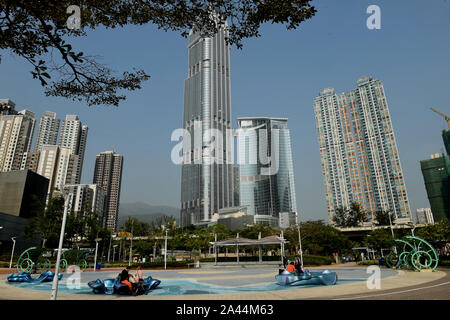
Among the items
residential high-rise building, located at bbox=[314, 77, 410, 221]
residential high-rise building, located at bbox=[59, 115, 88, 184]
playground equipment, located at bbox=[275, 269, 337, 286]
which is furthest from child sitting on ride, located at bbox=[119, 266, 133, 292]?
residential high-rise building, located at bbox=[59, 115, 88, 184]

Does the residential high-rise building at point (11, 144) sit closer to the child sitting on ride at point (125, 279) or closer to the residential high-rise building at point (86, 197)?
the residential high-rise building at point (86, 197)

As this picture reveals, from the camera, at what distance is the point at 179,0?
22.1ft

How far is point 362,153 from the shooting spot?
486ft

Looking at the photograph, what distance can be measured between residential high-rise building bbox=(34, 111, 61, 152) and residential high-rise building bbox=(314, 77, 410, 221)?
17134 cm

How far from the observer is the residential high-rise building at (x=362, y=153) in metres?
138

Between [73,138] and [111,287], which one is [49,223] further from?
[73,138]

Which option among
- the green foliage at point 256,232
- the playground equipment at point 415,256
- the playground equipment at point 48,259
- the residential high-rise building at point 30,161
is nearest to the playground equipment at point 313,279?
the playground equipment at point 415,256

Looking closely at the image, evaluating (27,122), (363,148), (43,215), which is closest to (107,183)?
(27,122)

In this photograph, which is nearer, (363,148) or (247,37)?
(247,37)

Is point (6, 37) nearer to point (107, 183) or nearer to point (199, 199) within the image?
point (199, 199)
